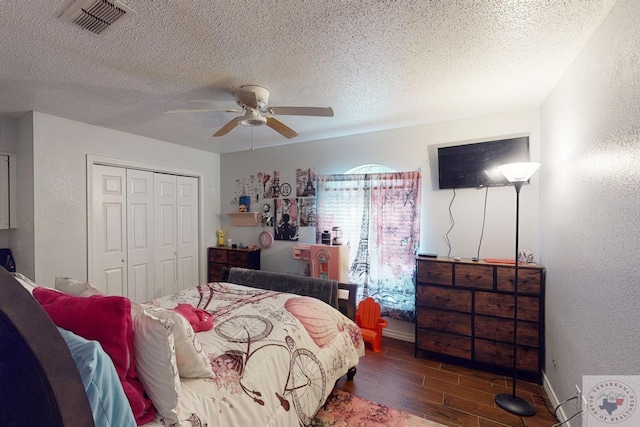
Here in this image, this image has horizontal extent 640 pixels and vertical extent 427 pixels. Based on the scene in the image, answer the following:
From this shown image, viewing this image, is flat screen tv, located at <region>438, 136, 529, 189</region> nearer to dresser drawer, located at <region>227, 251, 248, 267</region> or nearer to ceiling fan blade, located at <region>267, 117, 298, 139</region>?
ceiling fan blade, located at <region>267, 117, 298, 139</region>

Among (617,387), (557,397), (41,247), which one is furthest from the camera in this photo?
(41,247)

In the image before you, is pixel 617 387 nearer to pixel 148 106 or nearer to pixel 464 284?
pixel 464 284

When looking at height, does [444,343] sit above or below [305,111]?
below

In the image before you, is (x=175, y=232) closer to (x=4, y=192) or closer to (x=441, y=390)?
(x=4, y=192)

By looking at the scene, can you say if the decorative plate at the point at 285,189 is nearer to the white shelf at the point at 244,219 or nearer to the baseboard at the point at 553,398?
the white shelf at the point at 244,219

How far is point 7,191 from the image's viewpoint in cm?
274

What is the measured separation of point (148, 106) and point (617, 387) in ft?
11.8

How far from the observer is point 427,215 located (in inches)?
119

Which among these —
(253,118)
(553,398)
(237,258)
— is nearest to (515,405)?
(553,398)

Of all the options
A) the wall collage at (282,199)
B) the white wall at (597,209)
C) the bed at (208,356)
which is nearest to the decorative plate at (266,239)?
the wall collage at (282,199)

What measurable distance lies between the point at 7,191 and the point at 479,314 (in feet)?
15.2

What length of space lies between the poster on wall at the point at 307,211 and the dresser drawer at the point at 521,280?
7.02 feet

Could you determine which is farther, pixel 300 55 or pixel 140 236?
pixel 140 236

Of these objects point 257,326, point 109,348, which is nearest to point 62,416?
point 109,348
